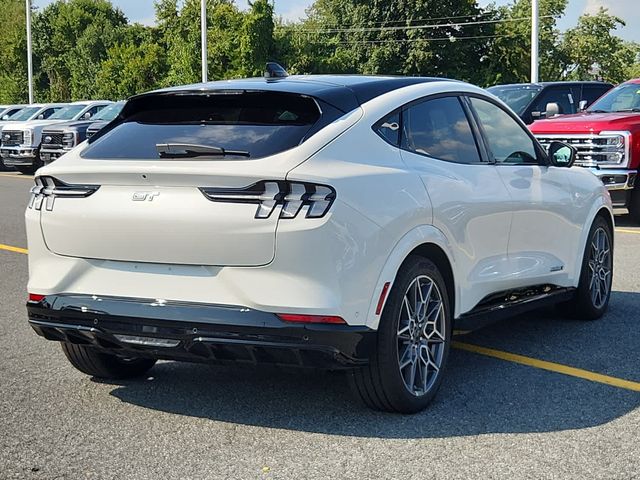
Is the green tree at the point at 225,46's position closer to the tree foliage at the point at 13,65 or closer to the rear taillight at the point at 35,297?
the tree foliage at the point at 13,65

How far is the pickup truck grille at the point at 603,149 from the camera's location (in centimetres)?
1339

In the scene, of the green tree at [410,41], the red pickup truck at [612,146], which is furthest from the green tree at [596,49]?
the red pickup truck at [612,146]

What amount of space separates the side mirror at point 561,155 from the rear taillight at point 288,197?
9.19 feet

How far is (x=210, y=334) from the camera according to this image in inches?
177

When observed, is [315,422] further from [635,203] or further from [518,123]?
[635,203]

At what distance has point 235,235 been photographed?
445 cm

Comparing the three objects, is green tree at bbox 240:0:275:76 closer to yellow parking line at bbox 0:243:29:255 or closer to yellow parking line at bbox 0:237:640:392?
yellow parking line at bbox 0:243:29:255

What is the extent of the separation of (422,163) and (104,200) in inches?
65.2

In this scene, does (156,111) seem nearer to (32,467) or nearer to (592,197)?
(32,467)

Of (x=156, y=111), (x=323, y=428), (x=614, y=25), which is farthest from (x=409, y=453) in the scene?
(x=614, y=25)

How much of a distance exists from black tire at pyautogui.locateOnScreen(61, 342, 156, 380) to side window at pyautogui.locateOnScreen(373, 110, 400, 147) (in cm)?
194

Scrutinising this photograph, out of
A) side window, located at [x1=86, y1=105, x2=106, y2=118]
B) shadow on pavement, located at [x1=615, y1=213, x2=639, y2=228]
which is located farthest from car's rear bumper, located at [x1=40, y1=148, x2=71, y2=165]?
shadow on pavement, located at [x1=615, y1=213, x2=639, y2=228]

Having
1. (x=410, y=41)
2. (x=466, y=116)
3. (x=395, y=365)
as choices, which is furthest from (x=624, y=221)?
(x=410, y=41)

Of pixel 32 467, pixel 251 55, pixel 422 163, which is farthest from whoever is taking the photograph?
pixel 251 55
